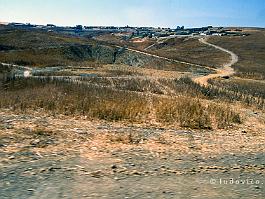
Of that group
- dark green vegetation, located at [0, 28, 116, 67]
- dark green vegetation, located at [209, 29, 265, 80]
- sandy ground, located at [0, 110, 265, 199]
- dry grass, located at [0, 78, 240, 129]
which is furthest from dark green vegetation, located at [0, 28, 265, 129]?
dark green vegetation, located at [209, 29, 265, 80]

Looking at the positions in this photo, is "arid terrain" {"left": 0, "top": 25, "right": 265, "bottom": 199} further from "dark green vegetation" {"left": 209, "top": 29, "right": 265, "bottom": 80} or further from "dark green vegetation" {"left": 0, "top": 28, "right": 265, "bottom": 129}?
"dark green vegetation" {"left": 209, "top": 29, "right": 265, "bottom": 80}

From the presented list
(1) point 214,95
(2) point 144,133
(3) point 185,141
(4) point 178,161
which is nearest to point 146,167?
(4) point 178,161

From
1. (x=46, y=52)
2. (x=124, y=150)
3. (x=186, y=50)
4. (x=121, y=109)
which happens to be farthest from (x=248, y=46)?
(x=124, y=150)

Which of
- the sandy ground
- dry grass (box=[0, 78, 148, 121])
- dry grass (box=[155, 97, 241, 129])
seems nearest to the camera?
the sandy ground

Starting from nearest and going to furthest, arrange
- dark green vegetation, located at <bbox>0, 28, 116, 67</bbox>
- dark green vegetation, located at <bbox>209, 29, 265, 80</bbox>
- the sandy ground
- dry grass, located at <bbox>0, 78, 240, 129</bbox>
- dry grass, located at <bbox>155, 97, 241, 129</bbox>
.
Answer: the sandy ground → dry grass, located at <bbox>155, 97, 241, 129</bbox> → dry grass, located at <bbox>0, 78, 240, 129</bbox> → dark green vegetation, located at <bbox>0, 28, 116, 67</bbox> → dark green vegetation, located at <bbox>209, 29, 265, 80</bbox>

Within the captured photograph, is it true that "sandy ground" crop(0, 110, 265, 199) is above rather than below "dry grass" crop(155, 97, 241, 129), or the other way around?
above

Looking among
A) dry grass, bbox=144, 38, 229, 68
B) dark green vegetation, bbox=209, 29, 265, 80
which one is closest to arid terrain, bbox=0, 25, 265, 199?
dry grass, bbox=144, 38, 229, 68

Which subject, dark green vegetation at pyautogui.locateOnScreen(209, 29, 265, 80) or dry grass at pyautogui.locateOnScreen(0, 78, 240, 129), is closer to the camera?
dry grass at pyautogui.locateOnScreen(0, 78, 240, 129)

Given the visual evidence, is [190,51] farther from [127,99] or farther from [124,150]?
[124,150]

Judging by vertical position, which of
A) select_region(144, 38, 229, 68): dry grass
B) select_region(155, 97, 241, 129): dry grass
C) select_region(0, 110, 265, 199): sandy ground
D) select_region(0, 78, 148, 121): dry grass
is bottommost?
select_region(144, 38, 229, 68): dry grass

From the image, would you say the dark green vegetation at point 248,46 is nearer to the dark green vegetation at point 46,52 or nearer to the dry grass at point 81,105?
the dark green vegetation at point 46,52

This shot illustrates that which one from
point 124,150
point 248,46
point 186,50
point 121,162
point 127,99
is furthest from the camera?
point 248,46

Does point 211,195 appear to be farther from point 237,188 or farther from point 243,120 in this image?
point 243,120

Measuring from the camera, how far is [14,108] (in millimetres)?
19969
